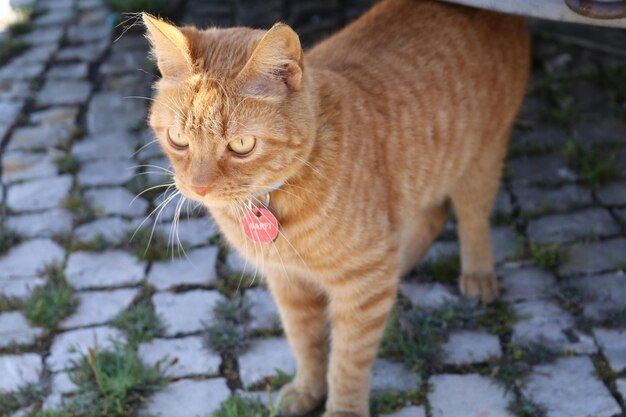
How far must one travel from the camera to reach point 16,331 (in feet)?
12.7

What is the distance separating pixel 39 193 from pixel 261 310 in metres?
1.66

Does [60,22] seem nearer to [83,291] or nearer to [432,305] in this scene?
[83,291]

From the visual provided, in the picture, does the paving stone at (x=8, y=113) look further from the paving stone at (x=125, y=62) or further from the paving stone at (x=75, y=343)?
the paving stone at (x=75, y=343)

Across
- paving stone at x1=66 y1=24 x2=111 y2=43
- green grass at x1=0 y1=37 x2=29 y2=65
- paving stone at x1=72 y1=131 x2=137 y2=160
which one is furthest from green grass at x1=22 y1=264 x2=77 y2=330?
paving stone at x1=66 y1=24 x2=111 y2=43

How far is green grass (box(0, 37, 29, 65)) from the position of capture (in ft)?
20.0

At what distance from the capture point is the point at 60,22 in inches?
259

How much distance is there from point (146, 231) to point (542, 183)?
2.21m

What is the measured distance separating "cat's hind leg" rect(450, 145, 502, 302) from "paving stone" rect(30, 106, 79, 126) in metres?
2.79

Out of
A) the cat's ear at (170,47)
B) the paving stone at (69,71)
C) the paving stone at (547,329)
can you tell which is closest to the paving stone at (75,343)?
the cat's ear at (170,47)

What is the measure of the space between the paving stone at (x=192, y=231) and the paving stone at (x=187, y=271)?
97 mm

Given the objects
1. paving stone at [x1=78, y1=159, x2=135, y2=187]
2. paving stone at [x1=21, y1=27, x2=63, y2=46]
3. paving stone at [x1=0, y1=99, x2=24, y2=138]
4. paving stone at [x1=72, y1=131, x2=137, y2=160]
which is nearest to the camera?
paving stone at [x1=78, y1=159, x2=135, y2=187]

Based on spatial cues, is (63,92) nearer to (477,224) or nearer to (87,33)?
(87,33)

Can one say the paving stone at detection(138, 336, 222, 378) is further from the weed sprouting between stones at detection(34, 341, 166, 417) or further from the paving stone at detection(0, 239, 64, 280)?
the paving stone at detection(0, 239, 64, 280)

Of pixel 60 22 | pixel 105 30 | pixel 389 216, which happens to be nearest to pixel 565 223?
pixel 389 216
